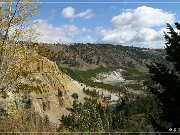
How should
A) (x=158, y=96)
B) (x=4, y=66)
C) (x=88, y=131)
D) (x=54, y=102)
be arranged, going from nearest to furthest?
(x=88, y=131)
(x=4, y=66)
(x=158, y=96)
(x=54, y=102)

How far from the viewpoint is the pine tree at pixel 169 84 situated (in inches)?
548

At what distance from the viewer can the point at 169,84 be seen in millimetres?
14500

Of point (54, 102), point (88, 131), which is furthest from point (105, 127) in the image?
point (54, 102)

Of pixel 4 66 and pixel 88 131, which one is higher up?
pixel 4 66

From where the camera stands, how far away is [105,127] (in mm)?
9438

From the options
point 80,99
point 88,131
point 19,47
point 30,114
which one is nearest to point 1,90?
point 19,47

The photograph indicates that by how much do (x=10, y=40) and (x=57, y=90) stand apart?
98875mm

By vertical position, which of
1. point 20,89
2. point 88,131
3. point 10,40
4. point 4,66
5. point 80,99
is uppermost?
point 10,40

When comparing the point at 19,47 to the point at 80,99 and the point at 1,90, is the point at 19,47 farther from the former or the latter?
the point at 80,99

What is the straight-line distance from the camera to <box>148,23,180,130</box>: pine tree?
13.9 metres

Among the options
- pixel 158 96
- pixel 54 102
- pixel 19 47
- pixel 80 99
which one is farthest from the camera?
pixel 80 99

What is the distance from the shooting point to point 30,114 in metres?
9.57

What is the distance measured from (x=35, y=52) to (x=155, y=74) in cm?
547

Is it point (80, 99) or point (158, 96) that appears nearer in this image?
point (158, 96)
